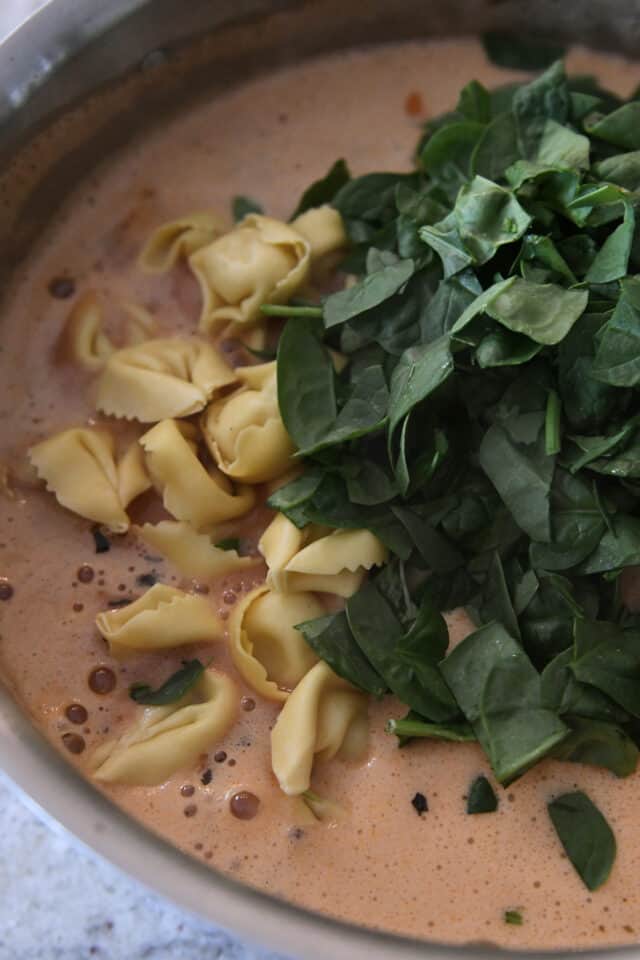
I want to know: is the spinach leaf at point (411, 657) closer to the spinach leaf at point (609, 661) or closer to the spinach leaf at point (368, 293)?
the spinach leaf at point (609, 661)

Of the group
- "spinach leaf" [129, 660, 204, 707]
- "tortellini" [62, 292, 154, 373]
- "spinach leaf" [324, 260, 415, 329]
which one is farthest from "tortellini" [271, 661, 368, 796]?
"tortellini" [62, 292, 154, 373]

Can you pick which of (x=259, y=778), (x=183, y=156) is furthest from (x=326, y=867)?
(x=183, y=156)

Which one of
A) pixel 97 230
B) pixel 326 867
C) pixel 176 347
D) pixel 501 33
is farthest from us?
pixel 501 33

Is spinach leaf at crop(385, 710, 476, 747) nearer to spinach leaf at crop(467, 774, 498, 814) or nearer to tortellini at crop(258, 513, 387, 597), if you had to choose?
spinach leaf at crop(467, 774, 498, 814)

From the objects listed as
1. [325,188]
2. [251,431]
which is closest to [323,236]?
[325,188]

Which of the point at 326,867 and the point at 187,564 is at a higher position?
the point at 187,564

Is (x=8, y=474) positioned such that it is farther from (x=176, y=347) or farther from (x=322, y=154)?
(x=322, y=154)

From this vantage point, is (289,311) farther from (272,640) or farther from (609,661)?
(609,661)
